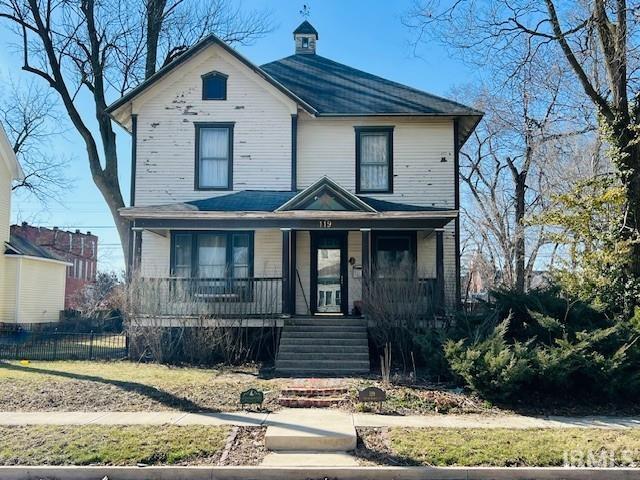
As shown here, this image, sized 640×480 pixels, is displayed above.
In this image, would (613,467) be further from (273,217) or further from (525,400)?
(273,217)

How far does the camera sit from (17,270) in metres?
24.5

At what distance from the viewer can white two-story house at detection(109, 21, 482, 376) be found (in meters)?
17.7

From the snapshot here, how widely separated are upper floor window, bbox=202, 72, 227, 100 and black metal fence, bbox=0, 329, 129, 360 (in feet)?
25.5

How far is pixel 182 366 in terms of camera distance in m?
14.5

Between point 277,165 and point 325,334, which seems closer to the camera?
point 325,334

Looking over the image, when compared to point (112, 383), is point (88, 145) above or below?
above

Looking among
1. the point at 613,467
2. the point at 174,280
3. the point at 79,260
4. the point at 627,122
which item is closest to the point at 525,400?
the point at 613,467

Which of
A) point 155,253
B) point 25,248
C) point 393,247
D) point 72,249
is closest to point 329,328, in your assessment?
point 393,247

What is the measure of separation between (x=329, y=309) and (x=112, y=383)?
24.9 feet

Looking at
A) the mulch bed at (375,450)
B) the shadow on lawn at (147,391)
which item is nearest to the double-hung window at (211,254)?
the shadow on lawn at (147,391)

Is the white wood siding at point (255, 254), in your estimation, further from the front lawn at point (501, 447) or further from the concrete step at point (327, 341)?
the front lawn at point (501, 447)

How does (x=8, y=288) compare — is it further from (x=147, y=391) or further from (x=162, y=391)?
(x=162, y=391)

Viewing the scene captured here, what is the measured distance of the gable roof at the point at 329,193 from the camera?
16.1 m

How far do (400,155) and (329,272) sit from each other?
429 cm
